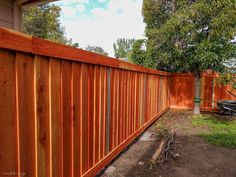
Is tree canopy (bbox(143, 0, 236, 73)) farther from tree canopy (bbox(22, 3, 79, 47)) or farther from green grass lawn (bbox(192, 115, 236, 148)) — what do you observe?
tree canopy (bbox(22, 3, 79, 47))

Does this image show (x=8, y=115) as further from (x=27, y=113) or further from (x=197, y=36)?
(x=197, y=36)

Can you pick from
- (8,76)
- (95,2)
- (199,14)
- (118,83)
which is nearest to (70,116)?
(8,76)

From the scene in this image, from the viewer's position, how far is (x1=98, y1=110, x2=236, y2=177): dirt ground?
2.88m

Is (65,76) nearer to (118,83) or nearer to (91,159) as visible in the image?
(91,159)

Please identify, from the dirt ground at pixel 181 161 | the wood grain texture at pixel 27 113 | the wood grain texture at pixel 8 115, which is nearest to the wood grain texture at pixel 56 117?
the wood grain texture at pixel 27 113

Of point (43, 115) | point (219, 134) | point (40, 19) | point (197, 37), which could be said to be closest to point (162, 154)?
point (219, 134)

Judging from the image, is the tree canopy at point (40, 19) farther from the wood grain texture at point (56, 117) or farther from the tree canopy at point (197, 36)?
the wood grain texture at point (56, 117)

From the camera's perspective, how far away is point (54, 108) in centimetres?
167

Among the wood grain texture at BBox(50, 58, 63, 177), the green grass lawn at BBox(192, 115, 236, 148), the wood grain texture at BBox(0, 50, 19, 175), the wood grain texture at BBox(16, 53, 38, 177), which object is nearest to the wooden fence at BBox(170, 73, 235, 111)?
the green grass lawn at BBox(192, 115, 236, 148)

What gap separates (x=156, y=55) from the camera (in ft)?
26.0

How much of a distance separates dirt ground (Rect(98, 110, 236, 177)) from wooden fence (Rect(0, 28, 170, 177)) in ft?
1.11

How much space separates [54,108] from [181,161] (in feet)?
8.33

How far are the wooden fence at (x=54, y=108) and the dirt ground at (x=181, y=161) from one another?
339mm

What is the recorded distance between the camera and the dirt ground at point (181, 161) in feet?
9.45
